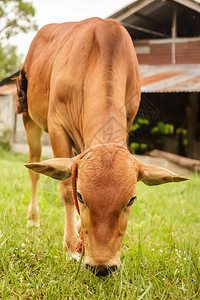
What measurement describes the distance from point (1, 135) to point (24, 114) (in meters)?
11.0

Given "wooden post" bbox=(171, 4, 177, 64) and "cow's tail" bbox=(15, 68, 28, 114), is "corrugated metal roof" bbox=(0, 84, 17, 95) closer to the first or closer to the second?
"wooden post" bbox=(171, 4, 177, 64)

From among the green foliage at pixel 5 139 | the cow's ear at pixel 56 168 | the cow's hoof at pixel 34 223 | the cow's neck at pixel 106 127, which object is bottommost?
the green foliage at pixel 5 139

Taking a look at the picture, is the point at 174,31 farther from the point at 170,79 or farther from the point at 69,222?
the point at 69,222

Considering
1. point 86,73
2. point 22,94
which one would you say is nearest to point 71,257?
point 86,73

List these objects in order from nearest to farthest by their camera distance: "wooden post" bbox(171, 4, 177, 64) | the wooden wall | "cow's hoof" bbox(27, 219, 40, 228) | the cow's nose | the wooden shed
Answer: the cow's nose
"cow's hoof" bbox(27, 219, 40, 228)
the wooden shed
"wooden post" bbox(171, 4, 177, 64)
the wooden wall

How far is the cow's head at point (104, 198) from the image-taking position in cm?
215

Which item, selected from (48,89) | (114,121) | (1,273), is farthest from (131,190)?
(48,89)

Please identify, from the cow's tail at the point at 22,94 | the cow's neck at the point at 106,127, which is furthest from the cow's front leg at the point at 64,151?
the cow's tail at the point at 22,94

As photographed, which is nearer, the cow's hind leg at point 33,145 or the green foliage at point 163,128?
the cow's hind leg at point 33,145

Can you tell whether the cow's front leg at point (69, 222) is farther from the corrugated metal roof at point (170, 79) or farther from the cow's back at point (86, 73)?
the corrugated metal roof at point (170, 79)

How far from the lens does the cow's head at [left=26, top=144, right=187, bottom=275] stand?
84.7 inches

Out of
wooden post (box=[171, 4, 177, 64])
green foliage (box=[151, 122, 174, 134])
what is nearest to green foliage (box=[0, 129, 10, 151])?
green foliage (box=[151, 122, 174, 134])

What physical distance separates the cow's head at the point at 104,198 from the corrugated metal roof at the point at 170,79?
5.77 m

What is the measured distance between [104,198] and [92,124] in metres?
0.73
